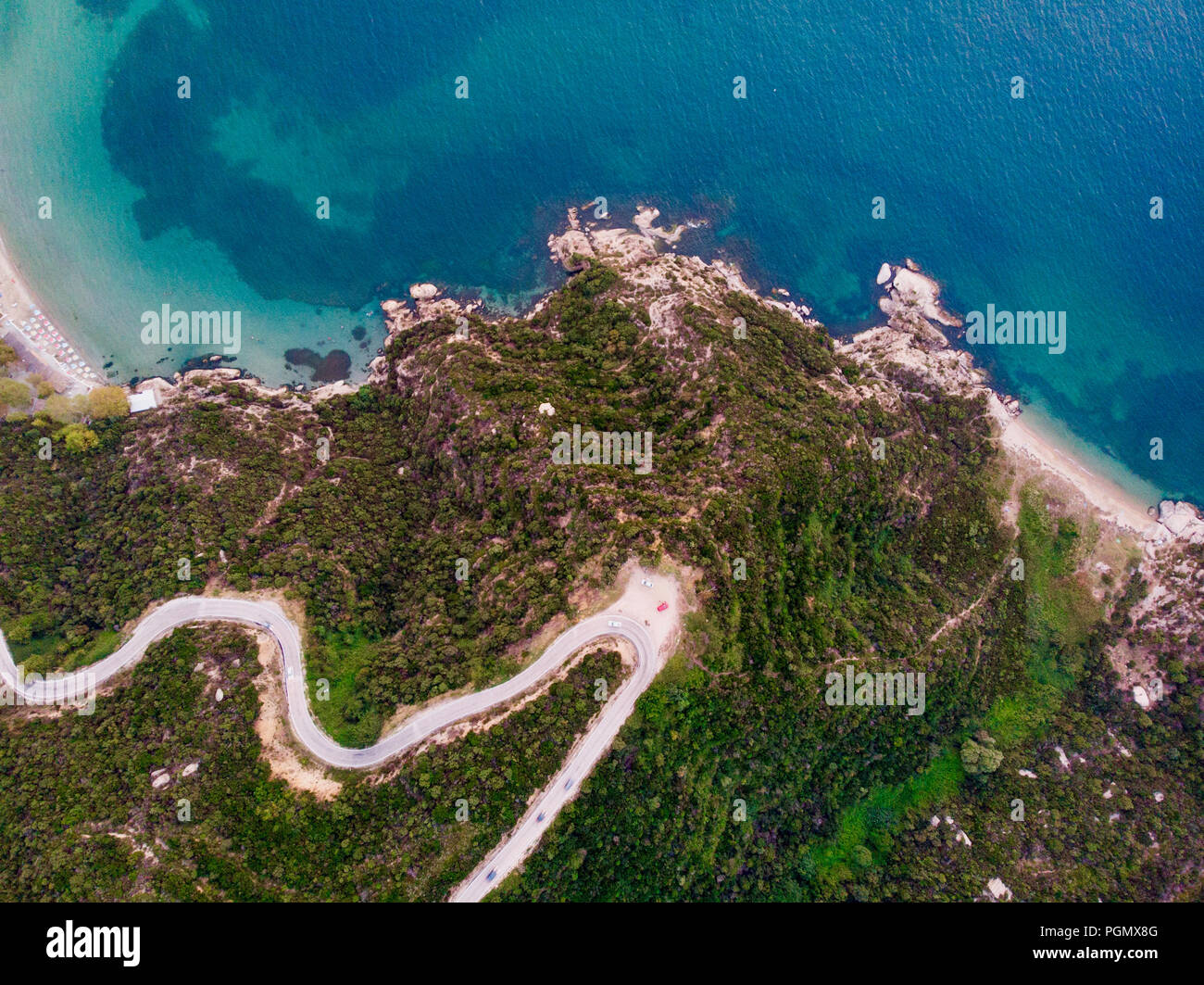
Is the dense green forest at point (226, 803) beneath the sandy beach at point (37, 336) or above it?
beneath

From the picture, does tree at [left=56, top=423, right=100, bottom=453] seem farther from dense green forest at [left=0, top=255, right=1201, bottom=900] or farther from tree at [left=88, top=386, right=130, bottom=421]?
tree at [left=88, top=386, right=130, bottom=421]

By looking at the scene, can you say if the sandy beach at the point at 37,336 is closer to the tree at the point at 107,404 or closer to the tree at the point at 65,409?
the tree at the point at 65,409

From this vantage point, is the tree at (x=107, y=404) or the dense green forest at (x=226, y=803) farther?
the tree at (x=107, y=404)

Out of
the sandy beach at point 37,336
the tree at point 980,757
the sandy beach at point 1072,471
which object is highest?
the sandy beach at point 37,336

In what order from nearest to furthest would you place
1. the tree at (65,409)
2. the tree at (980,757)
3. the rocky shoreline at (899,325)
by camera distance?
the tree at (65,409)
the tree at (980,757)
the rocky shoreline at (899,325)

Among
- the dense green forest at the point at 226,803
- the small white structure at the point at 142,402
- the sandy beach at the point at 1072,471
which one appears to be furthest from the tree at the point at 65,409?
the sandy beach at the point at 1072,471

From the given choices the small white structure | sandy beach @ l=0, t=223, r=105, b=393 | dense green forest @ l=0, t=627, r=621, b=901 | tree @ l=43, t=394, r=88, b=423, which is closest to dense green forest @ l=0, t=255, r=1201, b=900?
dense green forest @ l=0, t=627, r=621, b=901

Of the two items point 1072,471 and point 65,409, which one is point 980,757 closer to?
point 1072,471

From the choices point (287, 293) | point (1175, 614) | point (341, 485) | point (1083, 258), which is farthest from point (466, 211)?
point (1175, 614)
